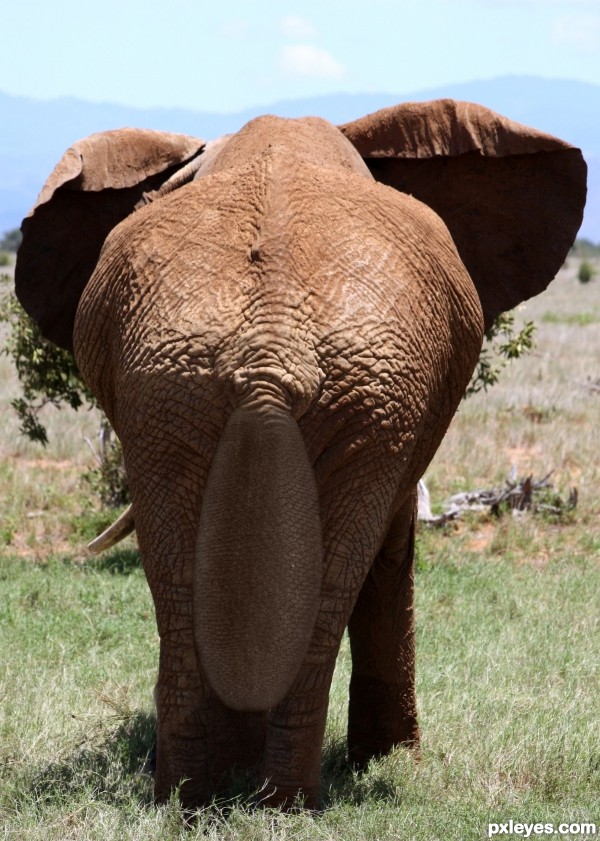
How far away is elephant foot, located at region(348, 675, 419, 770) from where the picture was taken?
14.7 feet

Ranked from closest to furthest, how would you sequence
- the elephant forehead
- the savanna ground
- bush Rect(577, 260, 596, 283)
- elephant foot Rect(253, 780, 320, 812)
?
elephant foot Rect(253, 780, 320, 812), the elephant forehead, the savanna ground, bush Rect(577, 260, 596, 283)

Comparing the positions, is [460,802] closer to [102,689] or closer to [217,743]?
[217,743]

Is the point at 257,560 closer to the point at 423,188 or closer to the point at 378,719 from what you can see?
the point at 378,719

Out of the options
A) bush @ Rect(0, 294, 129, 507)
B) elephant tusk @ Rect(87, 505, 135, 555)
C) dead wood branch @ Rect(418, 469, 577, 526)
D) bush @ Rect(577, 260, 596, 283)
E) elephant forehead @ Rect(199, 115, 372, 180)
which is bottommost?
bush @ Rect(577, 260, 596, 283)

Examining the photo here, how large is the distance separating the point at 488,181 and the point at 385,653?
167 cm

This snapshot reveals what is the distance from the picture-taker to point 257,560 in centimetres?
318

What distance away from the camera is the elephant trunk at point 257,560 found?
3.09 meters

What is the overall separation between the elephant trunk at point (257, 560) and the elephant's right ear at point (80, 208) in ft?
4.16

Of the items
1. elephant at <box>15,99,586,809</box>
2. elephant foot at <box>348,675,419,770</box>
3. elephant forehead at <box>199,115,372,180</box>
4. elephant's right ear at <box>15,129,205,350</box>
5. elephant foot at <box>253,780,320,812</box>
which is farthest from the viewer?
elephant foot at <box>348,675,419,770</box>

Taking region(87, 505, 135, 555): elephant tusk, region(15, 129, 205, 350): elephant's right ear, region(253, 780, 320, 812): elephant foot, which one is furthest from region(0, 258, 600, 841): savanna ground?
region(15, 129, 205, 350): elephant's right ear

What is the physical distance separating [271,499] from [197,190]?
2.94ft

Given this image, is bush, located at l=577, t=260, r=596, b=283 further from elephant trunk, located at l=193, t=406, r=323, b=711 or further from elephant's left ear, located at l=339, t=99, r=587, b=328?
elephant trunk, located at l=193, t=406, r=323, b=711

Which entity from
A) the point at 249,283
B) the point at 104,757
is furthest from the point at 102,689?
the point at 249,283

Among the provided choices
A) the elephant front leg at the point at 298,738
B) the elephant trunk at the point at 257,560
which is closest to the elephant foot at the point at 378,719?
the elephant front leg at the point at 298,738
